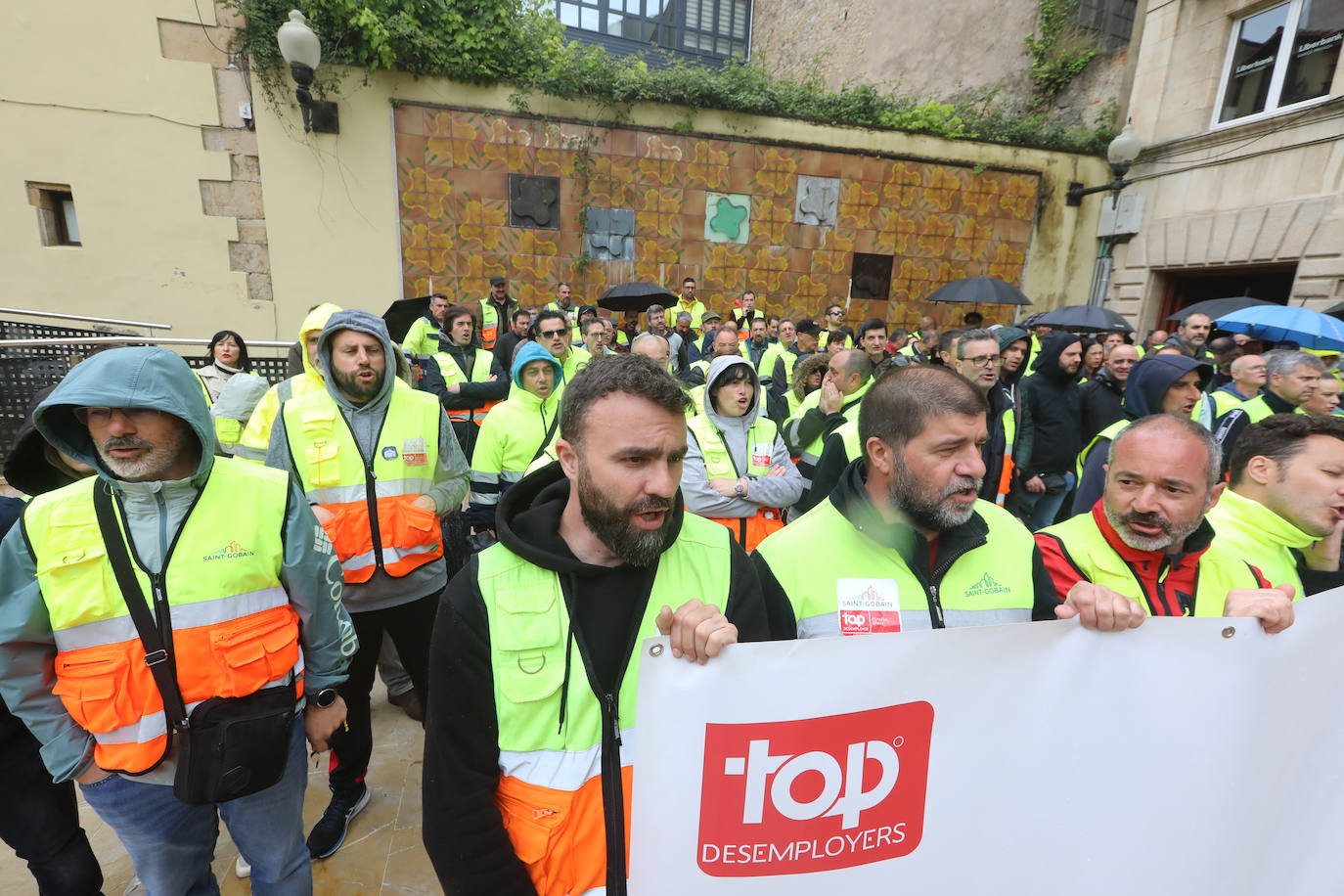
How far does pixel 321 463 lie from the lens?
8.45 ft

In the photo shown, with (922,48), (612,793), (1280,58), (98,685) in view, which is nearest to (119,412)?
(98,685)

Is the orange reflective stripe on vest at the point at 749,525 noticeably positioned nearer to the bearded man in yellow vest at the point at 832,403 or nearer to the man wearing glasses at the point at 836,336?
the bearded man in yellow vest at the point at 832,403

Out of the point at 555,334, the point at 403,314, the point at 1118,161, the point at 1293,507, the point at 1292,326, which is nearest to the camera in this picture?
the point at 1293,507

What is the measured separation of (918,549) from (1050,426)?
14.1 feet

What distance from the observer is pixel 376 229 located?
393 inches

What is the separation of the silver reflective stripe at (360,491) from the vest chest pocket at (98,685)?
1.01m

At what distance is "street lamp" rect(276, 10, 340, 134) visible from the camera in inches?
317

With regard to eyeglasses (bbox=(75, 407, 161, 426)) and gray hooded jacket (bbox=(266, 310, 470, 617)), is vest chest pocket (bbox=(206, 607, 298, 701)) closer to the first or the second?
eyeglasses (bbox=(75, 407, 161, 426))

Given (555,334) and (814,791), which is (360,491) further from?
(555,334)

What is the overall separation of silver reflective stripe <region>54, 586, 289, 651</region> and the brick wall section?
392 inches

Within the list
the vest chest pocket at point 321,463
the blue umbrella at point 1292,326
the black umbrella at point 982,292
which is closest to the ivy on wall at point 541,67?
the black umbrella at point 982,292

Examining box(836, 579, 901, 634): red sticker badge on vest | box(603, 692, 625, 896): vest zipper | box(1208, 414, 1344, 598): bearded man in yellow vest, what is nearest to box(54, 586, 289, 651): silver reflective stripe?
box(603, 692, 625, 896): vest zipper

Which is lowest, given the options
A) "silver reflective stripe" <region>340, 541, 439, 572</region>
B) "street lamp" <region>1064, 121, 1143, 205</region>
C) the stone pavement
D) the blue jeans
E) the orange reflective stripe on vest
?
the stone pavement

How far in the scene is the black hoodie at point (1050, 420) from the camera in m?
5.17
